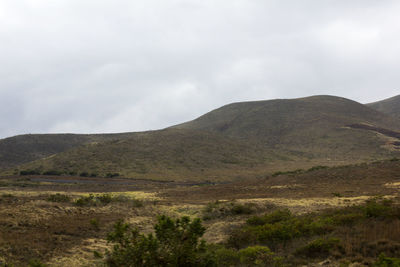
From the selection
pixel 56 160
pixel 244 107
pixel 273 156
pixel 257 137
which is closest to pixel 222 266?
pixel 56 160

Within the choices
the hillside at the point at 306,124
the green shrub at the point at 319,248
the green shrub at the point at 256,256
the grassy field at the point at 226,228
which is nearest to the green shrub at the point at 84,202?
the grassy field at the point at 226,228

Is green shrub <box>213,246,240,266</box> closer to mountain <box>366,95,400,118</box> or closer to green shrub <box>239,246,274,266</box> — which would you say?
green shrub <box>239,246,274,266</box>

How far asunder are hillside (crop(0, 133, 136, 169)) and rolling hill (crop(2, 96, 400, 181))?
102 inches

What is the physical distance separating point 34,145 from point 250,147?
6967 cm

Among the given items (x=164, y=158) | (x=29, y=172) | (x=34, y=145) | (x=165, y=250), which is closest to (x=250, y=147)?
(x=164, y=158)

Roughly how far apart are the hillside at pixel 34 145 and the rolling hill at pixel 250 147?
2593 millimetres

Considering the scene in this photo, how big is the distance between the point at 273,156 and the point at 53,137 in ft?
258

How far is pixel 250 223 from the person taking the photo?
15.0 metres

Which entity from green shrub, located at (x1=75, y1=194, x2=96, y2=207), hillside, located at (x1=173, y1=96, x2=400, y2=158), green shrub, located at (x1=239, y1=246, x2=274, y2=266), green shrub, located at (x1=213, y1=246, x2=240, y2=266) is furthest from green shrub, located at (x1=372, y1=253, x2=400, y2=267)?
hillside, located at (x1=173, y1=96, x2=400, y2=158)

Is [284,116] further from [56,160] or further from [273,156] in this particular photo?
[56,160]

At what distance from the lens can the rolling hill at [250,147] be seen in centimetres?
6262

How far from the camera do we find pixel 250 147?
86.0m

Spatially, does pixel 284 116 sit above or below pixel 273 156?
above

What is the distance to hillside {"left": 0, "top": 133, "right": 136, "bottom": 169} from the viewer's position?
8694 centimetres
